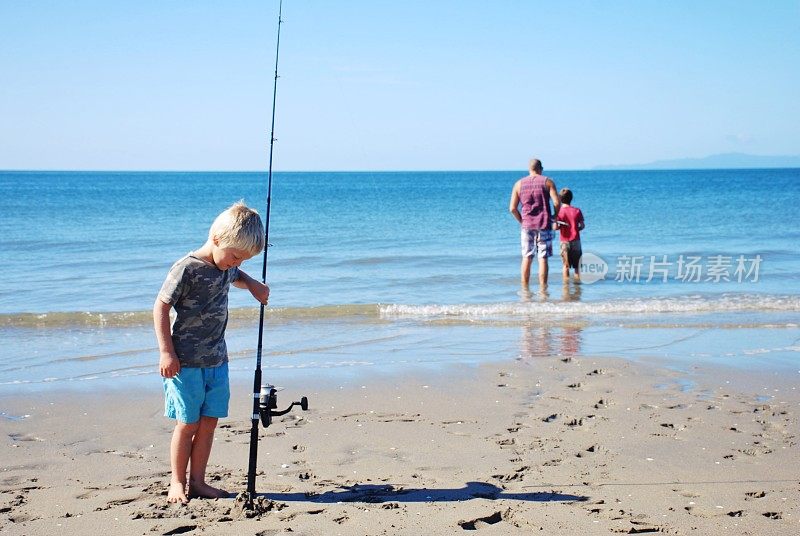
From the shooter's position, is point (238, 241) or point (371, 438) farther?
point (371, 438)

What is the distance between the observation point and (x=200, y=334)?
3.57 meters

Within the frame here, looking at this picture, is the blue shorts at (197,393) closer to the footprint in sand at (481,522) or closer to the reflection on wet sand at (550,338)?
the footprint in sand at (481,522)

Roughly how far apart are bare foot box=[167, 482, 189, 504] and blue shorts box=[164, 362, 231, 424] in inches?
11.9

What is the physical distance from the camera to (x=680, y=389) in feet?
19.1

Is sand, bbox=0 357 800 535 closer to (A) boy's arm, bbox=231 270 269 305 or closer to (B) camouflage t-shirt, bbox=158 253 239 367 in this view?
(B) camouflage t-shirt, bbox=158 253 239 367

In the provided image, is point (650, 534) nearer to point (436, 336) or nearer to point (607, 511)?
point (607, 511)

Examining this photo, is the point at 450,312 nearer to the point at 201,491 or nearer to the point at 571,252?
the point at 571,252

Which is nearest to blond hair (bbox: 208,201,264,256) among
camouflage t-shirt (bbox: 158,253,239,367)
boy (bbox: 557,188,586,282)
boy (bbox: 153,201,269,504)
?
boy (bbox: 153,201,269,504)

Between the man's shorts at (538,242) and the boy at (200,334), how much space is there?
24.8 ft

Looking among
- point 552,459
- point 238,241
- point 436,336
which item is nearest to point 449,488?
point 552,459

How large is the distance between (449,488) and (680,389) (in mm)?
2601

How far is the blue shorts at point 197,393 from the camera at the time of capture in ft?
11.7

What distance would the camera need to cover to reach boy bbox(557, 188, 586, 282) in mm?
11805

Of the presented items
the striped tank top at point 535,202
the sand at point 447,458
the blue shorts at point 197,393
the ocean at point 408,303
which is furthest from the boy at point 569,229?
the blue shorts at point 197,393
